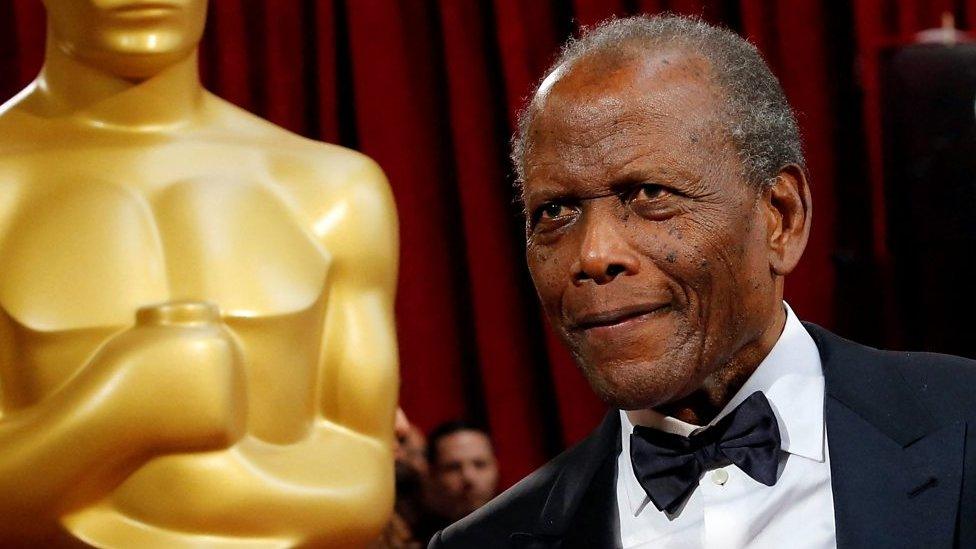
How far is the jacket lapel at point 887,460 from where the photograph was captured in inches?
41.2

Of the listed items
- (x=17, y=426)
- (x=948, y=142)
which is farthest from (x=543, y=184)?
(x=948, y=142)

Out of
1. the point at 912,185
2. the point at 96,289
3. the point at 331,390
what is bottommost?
the point at 912,185

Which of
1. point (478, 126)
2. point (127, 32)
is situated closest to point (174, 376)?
point (127, 32)

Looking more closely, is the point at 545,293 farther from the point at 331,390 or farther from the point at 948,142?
the point at 948,142

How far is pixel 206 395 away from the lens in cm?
123

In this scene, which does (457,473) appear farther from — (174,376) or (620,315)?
(620,315)

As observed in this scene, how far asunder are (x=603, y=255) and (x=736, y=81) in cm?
19

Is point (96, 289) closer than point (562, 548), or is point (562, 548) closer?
point (562, 548)

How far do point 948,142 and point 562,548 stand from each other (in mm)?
1225

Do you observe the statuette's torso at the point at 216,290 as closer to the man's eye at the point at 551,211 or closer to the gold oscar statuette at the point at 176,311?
the gold oscar statuette at the point at 176,311

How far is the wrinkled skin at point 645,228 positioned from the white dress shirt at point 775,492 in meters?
0.07

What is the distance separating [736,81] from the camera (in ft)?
3.63

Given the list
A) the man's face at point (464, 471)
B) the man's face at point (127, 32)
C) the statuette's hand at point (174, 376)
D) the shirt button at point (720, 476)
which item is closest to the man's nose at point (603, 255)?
the shirt button at point (720, 476)

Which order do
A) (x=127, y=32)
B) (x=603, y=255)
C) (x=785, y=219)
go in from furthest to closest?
(x=127, y=32) → (x=785, y=219) → (x=603, y=255)
